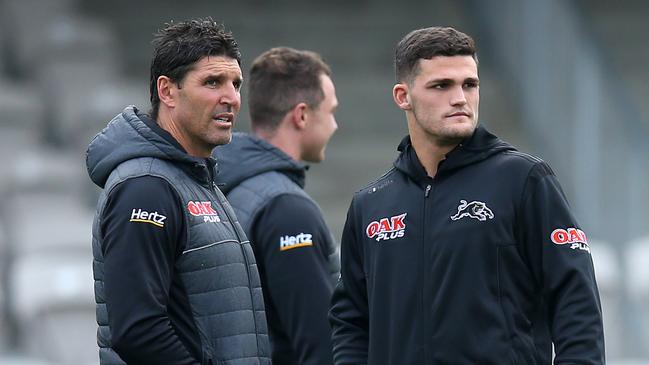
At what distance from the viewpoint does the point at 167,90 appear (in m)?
3.43

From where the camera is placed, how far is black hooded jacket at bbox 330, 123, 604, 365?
10.3 feet

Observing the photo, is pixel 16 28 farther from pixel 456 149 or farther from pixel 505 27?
pixel 456 149

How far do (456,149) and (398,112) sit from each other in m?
7.96

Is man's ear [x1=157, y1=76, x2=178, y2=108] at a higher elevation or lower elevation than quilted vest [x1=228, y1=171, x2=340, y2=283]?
higher

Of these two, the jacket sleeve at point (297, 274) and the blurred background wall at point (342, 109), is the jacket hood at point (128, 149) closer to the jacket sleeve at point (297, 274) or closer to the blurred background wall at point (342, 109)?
the jacket sleeve at point (297, 274)

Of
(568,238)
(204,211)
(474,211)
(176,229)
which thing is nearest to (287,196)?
(204,211)

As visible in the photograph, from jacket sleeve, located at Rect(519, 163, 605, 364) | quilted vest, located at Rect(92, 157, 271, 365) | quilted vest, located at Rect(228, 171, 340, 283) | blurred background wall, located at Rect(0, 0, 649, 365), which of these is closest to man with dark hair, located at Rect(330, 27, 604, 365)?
jacket sleeve, located at Rect(519, 163, 605, 364)

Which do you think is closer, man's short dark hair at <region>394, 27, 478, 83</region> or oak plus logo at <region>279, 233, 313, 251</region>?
man's short dark hair at <region>394, 27, 478, 83</region>

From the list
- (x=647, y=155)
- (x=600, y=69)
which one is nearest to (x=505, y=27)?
(x=600, y=69)

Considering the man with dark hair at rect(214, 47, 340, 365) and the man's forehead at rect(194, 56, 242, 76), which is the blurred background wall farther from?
the man's forehead at rect(194, 56, 242, 76)

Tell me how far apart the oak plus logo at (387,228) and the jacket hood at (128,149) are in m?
0.46

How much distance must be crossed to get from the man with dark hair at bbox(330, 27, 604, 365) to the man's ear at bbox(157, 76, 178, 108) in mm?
572

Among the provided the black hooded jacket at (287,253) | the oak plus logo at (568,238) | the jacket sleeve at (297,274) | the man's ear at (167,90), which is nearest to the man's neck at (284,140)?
the black hooded jacket at (287,253)

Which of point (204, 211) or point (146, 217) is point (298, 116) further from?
point (146, 217)
